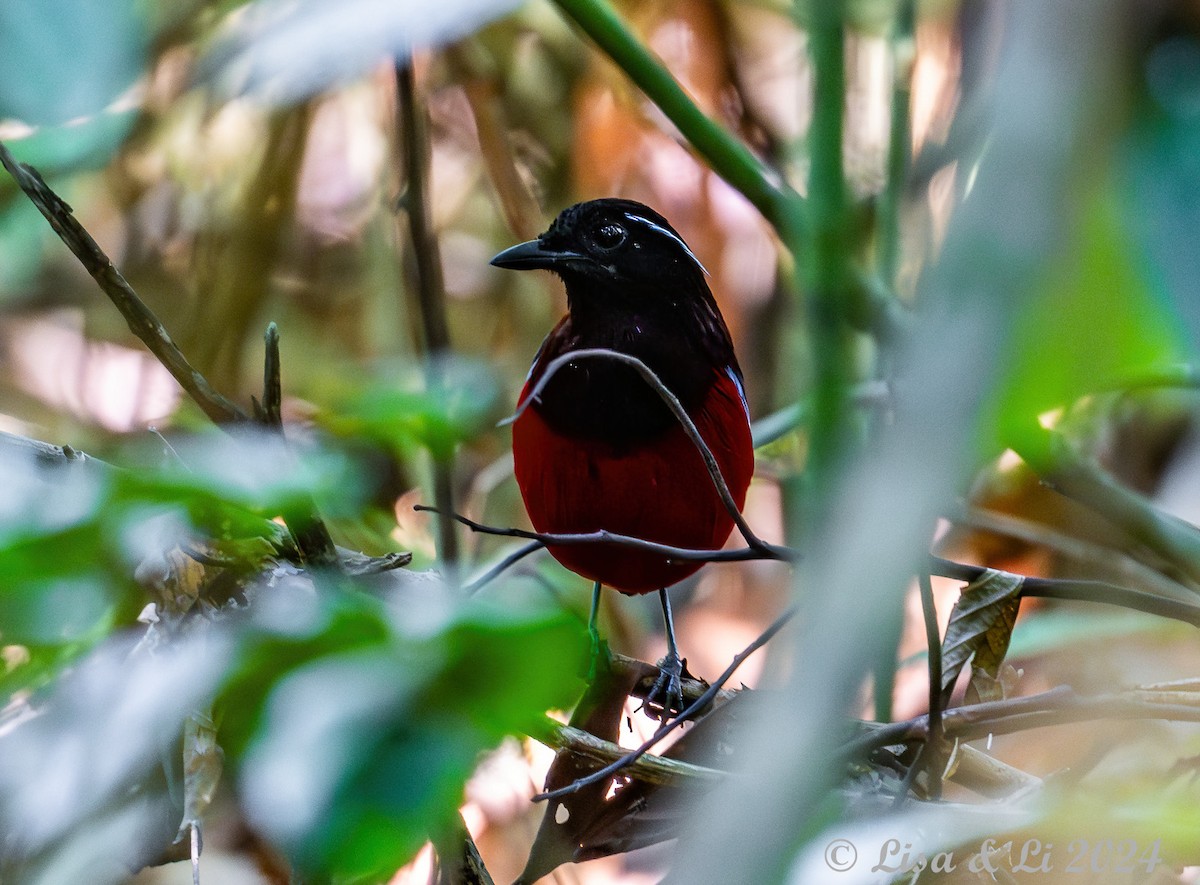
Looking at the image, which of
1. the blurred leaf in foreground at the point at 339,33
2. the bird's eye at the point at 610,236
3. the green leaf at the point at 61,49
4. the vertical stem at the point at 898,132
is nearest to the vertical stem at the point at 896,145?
the vertical stem at the point at 898,132

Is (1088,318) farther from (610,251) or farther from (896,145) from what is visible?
(610,251)

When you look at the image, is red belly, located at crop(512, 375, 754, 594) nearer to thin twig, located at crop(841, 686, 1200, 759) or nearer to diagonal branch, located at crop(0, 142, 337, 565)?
thin twig, located at crop(841, 686, 1200, 759)

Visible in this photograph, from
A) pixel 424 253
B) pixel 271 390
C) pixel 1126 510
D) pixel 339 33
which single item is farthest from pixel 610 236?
pixel 271 390

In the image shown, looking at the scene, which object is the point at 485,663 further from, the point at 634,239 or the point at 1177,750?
the point at 1177,750

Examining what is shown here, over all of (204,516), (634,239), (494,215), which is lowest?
(494,215)

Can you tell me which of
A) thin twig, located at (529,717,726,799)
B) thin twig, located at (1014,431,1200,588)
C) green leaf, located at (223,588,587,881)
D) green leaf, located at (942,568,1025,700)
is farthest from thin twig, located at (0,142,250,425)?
thin twig, located at (1014,431,1200,588)

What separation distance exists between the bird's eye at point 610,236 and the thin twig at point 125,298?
1.12 m

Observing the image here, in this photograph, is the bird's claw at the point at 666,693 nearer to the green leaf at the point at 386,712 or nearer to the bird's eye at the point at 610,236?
the bird's eye at the point at 610,236

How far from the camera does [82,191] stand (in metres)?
3.78

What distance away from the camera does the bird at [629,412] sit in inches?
78.1

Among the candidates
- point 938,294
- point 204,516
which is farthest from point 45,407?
point 938,294

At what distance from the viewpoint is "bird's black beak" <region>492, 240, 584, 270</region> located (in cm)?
209

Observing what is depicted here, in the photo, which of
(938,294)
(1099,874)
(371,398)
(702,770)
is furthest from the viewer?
(702,770)

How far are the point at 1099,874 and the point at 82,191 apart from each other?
3.66m
